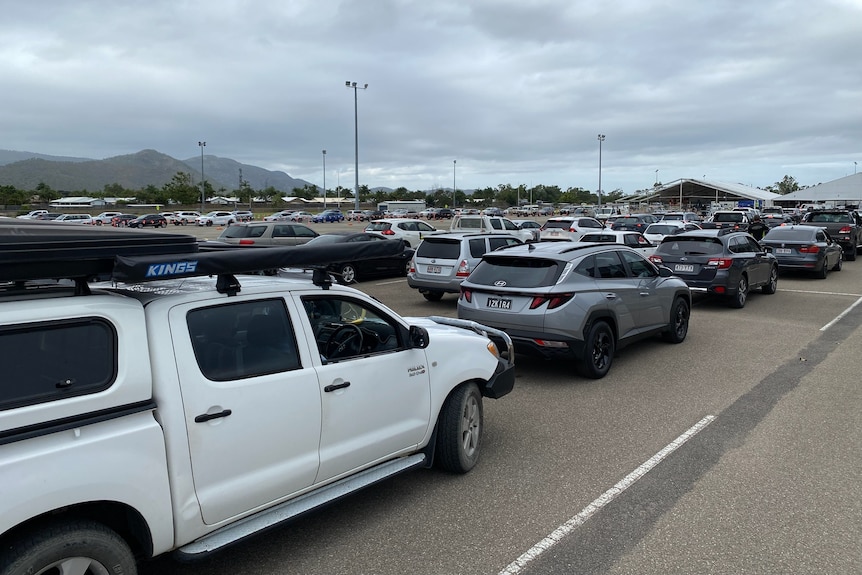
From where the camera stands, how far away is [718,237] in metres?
13.1

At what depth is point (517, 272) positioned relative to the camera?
782 centimetres

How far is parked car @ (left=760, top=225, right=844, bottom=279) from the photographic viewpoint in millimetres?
17719

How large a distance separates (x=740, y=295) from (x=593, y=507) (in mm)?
10218

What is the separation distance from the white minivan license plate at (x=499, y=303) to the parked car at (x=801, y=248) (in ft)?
44.1

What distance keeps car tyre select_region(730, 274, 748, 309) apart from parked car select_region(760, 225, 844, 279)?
5.68 metres

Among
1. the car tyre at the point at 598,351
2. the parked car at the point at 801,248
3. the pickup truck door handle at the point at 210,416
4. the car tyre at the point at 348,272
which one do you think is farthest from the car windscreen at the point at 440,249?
the parked car at the point at 801,248

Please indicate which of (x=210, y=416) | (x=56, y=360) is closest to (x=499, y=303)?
(x=210, y=416)

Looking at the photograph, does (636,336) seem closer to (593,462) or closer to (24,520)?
(593,462)

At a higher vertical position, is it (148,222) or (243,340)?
(148,222)

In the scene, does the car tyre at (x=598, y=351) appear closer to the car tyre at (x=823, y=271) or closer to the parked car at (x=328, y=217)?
the car tyre at (x=823, y=271)

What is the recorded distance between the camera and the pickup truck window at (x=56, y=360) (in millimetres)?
2654

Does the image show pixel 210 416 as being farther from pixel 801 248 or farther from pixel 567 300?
pixel 801 248

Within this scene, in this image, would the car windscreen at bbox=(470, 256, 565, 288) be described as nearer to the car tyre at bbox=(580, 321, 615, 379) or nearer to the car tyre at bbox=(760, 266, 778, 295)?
the car tyre at bbox=(580, 321, 615, 379)

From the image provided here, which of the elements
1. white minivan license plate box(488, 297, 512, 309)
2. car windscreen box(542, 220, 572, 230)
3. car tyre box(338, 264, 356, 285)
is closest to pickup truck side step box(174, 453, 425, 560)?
white minivan license plate box(488, 297, 512, 309)
